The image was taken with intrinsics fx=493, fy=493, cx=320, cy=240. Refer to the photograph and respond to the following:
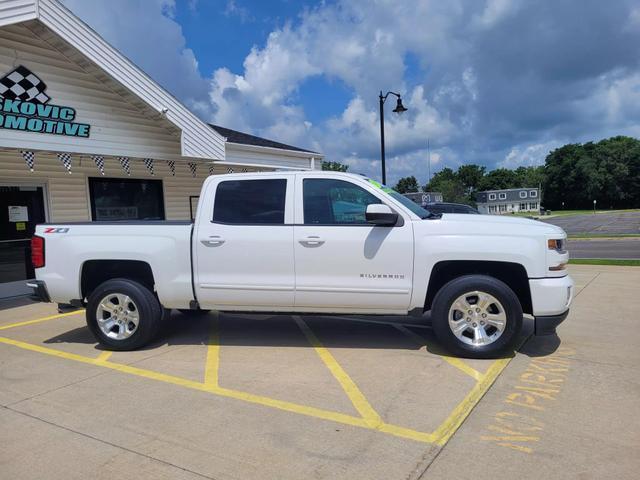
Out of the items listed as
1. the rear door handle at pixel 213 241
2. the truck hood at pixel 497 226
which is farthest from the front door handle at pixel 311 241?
the truck hood at pixel 497 226

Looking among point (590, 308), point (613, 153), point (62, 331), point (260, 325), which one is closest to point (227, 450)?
point (260, 325)

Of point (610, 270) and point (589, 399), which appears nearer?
point (589, 399)

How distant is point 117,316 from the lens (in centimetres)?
567

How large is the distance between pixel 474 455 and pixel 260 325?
3994 millimetres

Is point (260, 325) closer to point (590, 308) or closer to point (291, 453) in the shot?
point (291, 453)

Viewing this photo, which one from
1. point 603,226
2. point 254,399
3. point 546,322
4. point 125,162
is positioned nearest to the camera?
point 254,399

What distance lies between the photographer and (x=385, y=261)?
5102mm

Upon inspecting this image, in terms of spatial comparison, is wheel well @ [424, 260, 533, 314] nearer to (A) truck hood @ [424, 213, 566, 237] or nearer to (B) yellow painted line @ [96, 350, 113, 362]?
(A) truck hood @ [424, 213, 566, 237]

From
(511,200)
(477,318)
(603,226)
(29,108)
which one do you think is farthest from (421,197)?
(511,200)

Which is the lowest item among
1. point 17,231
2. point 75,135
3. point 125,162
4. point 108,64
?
point 17,231

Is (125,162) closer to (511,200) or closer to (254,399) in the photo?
(254,399)

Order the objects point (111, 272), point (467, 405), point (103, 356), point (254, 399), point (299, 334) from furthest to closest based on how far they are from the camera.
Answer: point (299, 334)
point (111, 272)
point (103, 356)
point (254, 399)
point (467, 405)

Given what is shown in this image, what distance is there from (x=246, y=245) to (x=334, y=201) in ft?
3.51

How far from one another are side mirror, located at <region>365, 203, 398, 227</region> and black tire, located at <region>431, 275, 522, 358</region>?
879mm
